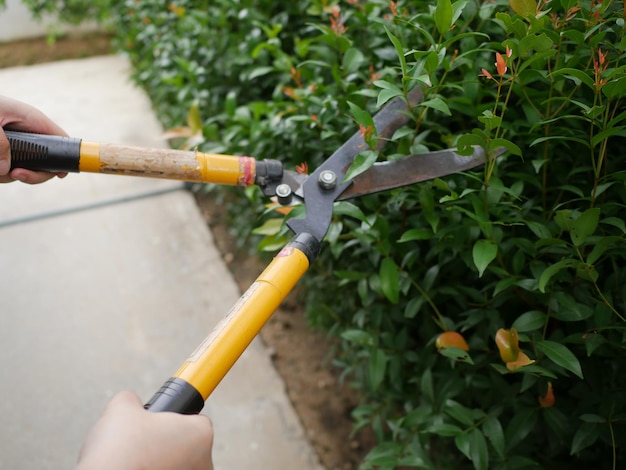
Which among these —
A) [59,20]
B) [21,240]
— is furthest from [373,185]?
[59,20]

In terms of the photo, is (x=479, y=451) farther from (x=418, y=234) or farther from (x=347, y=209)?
(x=347, y=209)

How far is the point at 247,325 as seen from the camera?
0.95m

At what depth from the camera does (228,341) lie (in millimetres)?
932

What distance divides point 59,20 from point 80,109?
1830 mm

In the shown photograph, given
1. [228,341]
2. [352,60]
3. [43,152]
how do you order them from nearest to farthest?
[228,341]
[43,152]
[352,60]

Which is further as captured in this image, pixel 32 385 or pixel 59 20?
pixel 59 20

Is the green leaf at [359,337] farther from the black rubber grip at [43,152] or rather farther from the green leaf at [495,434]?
the black rubber grip at [43,152]

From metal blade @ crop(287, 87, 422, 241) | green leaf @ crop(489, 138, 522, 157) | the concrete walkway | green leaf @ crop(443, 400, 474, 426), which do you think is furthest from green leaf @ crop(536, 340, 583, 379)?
the concrete walkway

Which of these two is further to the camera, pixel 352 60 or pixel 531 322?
pixel 352 60

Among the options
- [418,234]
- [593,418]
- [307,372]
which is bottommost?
[307,372]

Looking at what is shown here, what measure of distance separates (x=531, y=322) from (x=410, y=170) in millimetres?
368

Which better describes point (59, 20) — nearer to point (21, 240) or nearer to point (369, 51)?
point (21, 240)

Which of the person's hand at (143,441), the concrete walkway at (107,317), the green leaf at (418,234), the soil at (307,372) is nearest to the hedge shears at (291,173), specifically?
the green leaf at (418,234)

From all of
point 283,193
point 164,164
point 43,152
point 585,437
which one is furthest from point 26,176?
point 585,437
